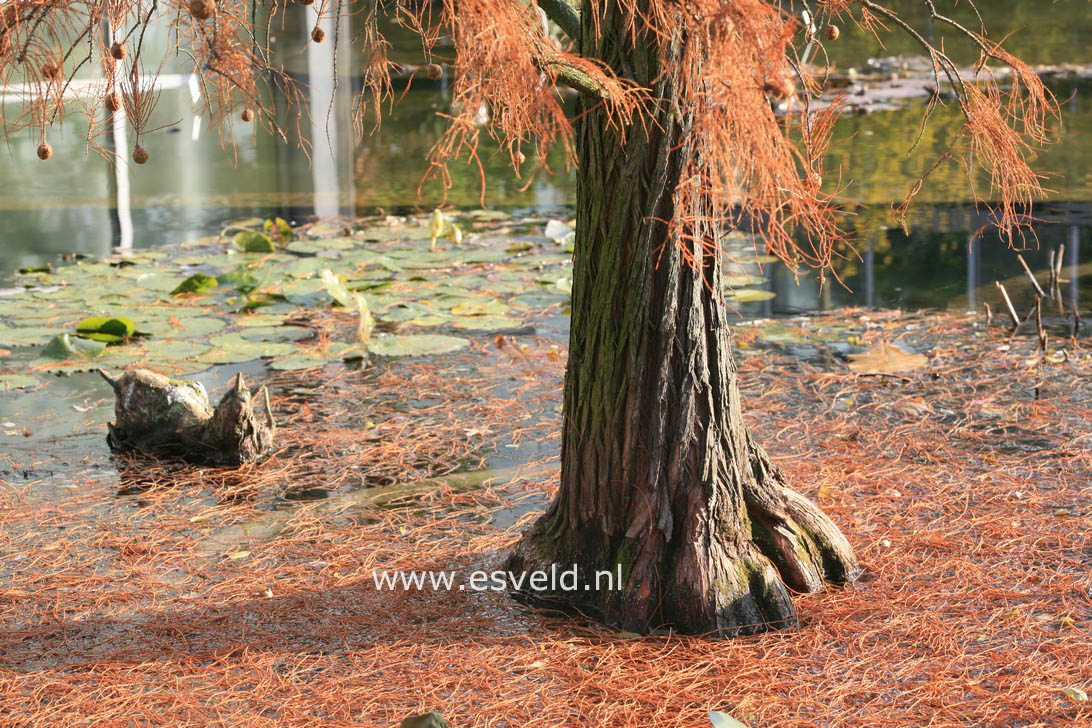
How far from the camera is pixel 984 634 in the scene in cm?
286

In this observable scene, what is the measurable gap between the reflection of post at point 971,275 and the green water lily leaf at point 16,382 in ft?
14.4

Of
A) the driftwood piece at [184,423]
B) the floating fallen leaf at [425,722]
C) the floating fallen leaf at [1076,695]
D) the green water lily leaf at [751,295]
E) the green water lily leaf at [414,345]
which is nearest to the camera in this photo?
the floating fallen leaf at [425,722]

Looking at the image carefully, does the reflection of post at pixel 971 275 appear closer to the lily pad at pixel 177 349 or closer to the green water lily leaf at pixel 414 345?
the green water lily leaf at pixel 414 345

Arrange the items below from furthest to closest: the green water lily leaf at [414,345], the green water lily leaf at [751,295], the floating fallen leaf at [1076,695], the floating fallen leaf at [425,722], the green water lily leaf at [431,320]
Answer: the green water lily leaf at [751,295], the green water lily leaf at [431,320], the green water lily leaf at [414,345], the floating fallen leaf at [1076,695], the floating fallen leaf at [425,722]

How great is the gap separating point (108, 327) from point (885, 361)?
11.7ft

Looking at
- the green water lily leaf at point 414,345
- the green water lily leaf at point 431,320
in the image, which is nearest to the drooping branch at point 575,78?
the green water lily leaf at point 414,345

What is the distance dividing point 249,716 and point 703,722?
1000 mm

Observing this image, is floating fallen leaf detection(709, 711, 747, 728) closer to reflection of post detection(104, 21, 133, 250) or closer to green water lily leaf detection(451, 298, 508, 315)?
green water lily leaf detection(451, 298, 508, 315)

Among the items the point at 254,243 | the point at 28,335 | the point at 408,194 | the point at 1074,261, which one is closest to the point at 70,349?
the point at 28,335

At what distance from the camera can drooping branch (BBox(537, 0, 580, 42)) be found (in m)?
2.76

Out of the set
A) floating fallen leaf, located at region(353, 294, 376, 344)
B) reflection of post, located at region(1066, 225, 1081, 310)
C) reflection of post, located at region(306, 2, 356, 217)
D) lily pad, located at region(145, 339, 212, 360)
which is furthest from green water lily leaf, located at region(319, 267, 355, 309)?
reflection of post, located at region(1066, 225, 1081, 310)

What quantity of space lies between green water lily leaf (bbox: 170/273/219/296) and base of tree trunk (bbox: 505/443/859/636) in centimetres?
368

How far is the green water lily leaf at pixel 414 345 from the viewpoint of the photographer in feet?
17.3
